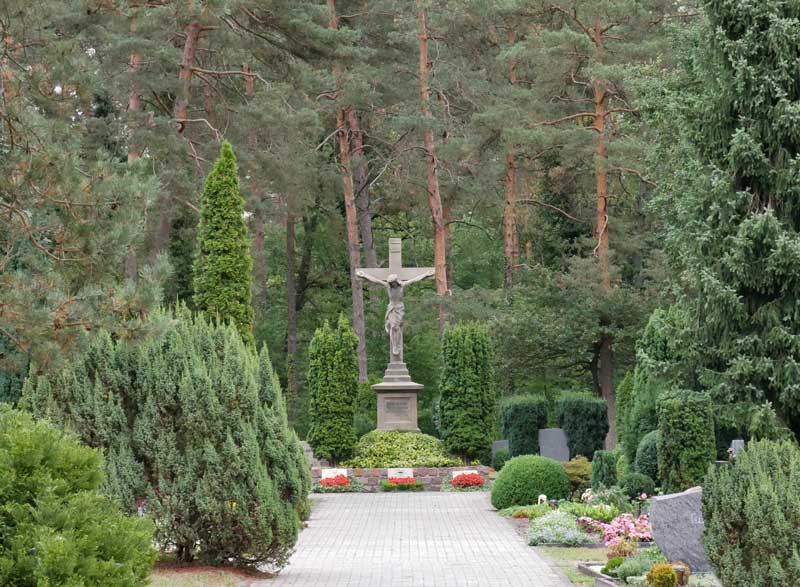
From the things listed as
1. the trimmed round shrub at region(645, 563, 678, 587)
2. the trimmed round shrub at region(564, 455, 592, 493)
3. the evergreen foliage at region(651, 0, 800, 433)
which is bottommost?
the trimmed round shrub at region(645, 563, 678, 587)

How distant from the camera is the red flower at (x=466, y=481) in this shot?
26.4 m

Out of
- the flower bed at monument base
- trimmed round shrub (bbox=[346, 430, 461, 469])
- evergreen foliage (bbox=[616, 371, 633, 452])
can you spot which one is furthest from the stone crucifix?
evergreen foliage (bbox=[616, 371, 633, 452])

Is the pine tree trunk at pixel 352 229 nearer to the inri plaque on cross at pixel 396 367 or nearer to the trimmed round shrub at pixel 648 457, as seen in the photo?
the inri plaque on cross at pixel 396 367

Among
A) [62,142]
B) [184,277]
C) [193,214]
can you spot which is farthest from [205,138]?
[62,142]

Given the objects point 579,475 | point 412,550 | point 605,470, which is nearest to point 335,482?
point 579,475

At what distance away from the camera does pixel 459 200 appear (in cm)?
3881

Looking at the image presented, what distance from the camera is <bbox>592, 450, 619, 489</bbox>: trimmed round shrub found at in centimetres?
1922

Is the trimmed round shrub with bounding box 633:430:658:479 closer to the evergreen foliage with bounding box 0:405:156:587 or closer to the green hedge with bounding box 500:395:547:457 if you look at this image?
the green hedge with bounding box 500:395:547:457

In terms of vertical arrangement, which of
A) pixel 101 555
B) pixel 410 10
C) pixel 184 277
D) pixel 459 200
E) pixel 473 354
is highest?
pixel 410 10

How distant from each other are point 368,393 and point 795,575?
82.3ft

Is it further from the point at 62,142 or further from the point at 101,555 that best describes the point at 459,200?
the point at 101,555

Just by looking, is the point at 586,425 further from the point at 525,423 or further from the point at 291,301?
the point at 291,301

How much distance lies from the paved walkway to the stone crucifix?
7.87 meters

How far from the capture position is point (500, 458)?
1104 inches
